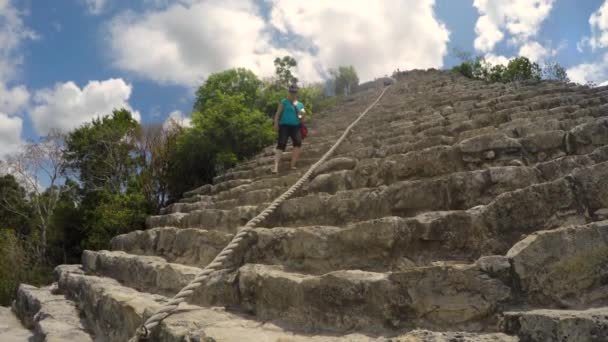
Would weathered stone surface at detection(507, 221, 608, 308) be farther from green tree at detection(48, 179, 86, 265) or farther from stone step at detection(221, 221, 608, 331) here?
green tree at detection(48, 179, 86, 265)

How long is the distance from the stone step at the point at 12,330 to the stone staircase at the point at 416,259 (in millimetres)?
252

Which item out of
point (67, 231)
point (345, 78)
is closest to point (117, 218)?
point (67, 231)

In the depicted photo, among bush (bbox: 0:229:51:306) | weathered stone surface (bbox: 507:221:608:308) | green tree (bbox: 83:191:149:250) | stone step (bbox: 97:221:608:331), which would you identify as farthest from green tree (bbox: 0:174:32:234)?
weathered stone surface (bbox: 507:221:608:308)

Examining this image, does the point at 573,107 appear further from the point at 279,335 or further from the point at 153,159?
the point at 153,159

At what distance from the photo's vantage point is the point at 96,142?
1323cm

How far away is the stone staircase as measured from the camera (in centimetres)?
165

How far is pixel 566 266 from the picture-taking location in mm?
1629

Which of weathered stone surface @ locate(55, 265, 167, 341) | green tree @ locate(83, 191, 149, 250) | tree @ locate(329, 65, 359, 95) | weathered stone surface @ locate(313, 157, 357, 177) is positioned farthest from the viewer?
tree @ locate(329, 65, 359, 95)

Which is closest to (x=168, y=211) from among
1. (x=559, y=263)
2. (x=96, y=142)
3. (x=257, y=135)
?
(x=257, y=135)

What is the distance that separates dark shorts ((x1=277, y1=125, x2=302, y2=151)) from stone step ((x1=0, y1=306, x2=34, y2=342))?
360 cm

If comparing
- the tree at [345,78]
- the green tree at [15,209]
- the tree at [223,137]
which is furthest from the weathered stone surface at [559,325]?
the tree at [345,78]

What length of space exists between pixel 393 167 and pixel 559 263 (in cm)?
188

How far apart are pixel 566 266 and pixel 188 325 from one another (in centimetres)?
193

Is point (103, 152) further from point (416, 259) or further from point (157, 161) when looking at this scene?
point (416, 259)
